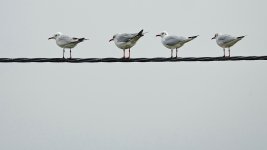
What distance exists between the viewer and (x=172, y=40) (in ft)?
64.8

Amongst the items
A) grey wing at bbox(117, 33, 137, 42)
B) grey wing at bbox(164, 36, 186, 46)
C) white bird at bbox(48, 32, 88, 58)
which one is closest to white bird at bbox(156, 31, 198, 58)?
grey wing at bbox(164, 36, 186, 46)

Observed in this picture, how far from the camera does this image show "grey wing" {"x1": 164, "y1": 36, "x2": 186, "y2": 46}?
19.5 m

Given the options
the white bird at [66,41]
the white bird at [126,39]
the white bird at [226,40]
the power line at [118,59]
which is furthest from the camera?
the white bird at [226,40]

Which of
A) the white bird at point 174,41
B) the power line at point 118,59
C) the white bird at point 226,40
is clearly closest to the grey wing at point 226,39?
the white bird at point 226,40

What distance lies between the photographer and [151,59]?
15.6 metres

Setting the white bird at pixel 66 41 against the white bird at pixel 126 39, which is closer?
the white bird at pixel 126 39

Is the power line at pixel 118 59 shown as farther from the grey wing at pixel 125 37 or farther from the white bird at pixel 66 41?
the white bird at pixel 66 41

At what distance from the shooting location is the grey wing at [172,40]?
19531 mm

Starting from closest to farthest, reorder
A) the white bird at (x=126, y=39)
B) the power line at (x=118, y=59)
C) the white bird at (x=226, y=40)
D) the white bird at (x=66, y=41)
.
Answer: the power line at (x=118, y=59) → the white bird at (x=126, y=39) → the white bird at (x=66, y=41) → the white bird at (x=226, y=40)

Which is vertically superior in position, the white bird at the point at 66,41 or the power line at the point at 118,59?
the white bird at the point at 66,41

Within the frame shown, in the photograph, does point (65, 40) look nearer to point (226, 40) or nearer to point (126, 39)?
point (126, 39)

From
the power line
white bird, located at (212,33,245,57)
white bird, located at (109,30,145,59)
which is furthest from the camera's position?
white bird, located at (212,33,245,57)

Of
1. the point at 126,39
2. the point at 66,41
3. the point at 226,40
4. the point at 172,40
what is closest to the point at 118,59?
the point at 126,39

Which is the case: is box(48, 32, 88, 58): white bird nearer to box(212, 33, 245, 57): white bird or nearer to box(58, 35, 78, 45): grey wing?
box(58, 35, 78, 45): grey wing
